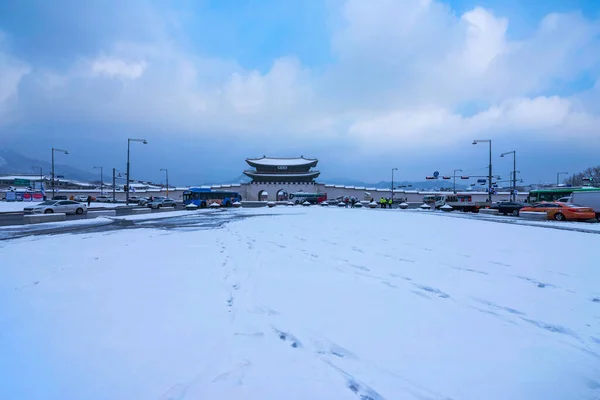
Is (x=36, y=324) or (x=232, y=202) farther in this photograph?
(x=232, y=202)

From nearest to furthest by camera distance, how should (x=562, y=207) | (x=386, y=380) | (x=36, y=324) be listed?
(x=386, y=380), (x=36, y=324), (x=562, y=207)

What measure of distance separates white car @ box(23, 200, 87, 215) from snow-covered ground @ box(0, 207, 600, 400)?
72.0ft

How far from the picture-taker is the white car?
25.6 metres

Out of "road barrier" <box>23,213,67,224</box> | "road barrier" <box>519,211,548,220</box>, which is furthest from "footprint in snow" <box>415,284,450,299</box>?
"road barrier" <box>519,211,548,220</box>

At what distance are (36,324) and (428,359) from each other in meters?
4.70

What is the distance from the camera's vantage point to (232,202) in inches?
1907

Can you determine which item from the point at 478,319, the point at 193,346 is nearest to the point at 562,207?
the point at 478,319

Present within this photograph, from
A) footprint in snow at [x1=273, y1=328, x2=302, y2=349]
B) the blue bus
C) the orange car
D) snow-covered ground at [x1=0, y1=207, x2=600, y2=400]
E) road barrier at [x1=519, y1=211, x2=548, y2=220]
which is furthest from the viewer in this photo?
the blue bus

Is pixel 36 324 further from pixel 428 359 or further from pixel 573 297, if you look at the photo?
pixel 573 297

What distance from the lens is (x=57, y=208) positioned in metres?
26.0

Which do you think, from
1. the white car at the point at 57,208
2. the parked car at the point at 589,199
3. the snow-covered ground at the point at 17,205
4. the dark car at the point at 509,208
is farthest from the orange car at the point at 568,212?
the snow-covered ground at the point at 17,205

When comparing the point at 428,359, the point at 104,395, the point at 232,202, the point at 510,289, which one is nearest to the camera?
the point at 104,395

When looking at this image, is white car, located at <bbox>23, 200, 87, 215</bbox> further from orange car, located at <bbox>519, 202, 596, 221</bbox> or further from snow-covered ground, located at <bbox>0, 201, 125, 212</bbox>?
orange car, located at <bbox>519, 202, 596, 221</bbox>

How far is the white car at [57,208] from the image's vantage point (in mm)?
25589
